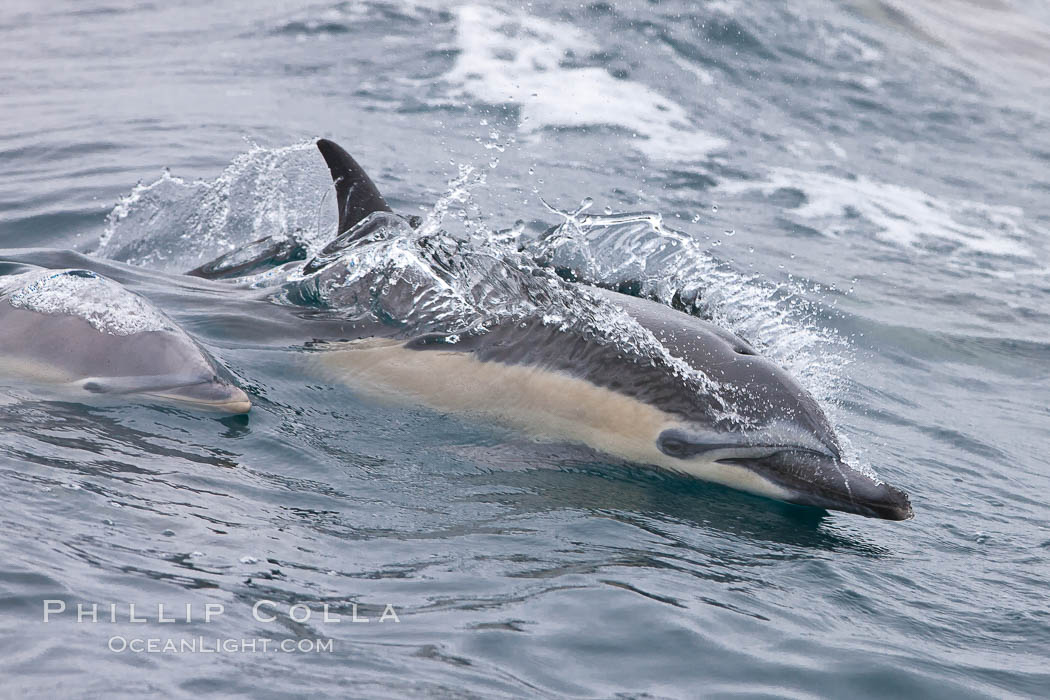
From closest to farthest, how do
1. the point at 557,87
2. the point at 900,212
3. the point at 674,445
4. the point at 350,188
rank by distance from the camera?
the point at 674,445, the point at 350,188, the point at 900,212, the point at 557,87

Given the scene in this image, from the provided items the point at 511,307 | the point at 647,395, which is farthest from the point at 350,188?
the point at 647,395

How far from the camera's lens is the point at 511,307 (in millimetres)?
6668

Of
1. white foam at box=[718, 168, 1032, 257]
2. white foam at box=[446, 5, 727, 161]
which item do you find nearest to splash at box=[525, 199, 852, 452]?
white foam at box=[718, 168, 1032, 257]

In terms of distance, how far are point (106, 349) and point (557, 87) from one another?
11268 mm

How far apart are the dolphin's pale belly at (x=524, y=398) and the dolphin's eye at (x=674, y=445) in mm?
32

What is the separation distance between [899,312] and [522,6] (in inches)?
397

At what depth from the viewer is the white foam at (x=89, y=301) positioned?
20.3ft

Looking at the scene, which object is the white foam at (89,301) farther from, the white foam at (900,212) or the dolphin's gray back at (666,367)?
the white foam at (900,212)

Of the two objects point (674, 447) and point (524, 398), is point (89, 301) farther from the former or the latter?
point (674, 447)

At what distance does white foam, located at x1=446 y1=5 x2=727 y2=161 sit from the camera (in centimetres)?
1541

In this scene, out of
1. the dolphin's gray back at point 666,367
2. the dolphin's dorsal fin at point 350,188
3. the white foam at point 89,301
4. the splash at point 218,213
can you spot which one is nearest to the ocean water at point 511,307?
the splash at point 218,213

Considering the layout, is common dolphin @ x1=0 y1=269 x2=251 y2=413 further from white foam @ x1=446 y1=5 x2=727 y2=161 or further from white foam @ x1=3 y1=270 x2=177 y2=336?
white foam @ x1=446 y1=5 x2=727 y2=161

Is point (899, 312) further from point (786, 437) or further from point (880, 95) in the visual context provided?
point (880, 95)

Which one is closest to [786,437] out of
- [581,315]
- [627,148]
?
[581,315]
